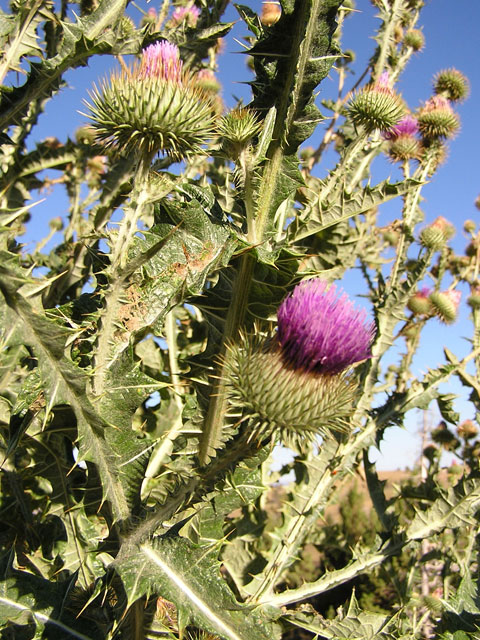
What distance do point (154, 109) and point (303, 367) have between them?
1249 mm

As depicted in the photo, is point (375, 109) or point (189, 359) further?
point (375, 109)

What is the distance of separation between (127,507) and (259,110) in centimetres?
178

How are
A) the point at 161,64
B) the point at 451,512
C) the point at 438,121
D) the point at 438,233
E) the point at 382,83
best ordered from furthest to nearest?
the point at 438,233 → the point at 438,121 → the point at 382,83 → the point at 451,512 → the point at 161,64

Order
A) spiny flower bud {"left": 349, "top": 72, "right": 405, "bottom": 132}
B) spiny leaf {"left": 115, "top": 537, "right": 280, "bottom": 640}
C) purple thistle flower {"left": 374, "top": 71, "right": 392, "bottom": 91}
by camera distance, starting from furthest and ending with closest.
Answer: purple thistle flower {"left": 374, "top": 71, "right": 392, "bottom": 91}
spiny flower bud {"left": 349, "top": 72, "right": 405, "bottom": 132}
spiny leaf {"left": 115, "top": 537, "right": 280, "bottom": 640}

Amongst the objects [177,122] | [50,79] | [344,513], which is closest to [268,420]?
[177,122]

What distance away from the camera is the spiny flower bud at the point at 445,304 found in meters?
5.98

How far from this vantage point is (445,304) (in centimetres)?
598

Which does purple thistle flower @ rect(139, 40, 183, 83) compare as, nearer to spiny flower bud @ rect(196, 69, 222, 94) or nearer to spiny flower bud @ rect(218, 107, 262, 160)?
spiny flower bud @ rect(218, 107, 262, 160)

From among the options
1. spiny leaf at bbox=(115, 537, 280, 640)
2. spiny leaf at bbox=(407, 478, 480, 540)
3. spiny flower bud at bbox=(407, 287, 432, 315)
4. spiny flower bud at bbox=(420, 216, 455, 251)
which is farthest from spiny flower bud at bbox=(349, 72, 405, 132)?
spiny leaf at bbox=(115, 537, 280, 640)

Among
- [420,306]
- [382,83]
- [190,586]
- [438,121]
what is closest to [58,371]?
[190,586]

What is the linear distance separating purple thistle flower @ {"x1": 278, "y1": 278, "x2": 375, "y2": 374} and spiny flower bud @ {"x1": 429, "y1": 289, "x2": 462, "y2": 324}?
12.5 feet

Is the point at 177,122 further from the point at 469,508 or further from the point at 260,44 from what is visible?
the point at 469,508

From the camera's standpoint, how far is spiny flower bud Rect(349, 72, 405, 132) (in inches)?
140

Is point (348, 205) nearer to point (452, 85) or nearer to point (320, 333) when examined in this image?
point (320, 333)
